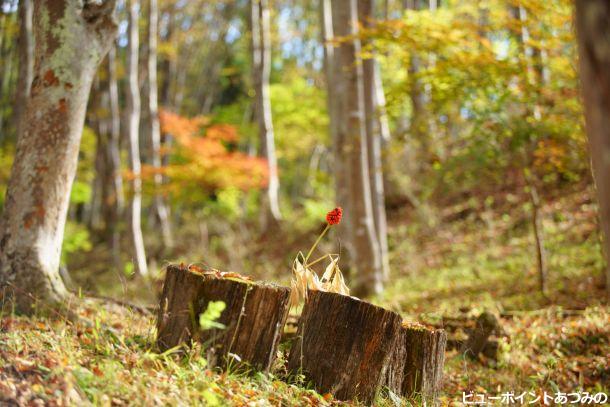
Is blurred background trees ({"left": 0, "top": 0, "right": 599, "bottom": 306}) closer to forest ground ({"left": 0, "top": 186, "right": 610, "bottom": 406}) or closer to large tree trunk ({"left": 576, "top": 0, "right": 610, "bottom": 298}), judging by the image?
forest ground ({"left": 0, "top": 186, "right": 610, "bottom": 406})

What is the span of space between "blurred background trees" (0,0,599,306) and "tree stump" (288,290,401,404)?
4.80ft

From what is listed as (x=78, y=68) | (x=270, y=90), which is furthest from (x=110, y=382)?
(x=270, y=90)

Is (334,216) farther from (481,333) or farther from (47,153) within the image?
(47,153)

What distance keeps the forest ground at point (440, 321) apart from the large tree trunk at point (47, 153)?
55cm

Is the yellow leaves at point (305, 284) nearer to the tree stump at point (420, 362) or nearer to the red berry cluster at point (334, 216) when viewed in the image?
the red berry cluster at point (334, 216)

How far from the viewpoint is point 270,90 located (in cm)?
2292

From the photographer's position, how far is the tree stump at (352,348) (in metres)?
3.84

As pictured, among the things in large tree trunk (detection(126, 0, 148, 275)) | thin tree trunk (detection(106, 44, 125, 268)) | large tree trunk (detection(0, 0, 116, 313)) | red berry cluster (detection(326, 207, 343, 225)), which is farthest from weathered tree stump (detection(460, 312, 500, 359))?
thin tree trunk (detection(106, 44, 125, 268))

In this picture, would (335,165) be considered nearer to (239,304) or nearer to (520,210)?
(520,210)

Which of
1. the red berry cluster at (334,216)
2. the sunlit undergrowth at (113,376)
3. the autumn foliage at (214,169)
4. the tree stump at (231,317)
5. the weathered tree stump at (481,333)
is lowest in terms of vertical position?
the weathered tree stump at (481,333)

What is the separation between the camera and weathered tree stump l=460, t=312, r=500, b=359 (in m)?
5.63

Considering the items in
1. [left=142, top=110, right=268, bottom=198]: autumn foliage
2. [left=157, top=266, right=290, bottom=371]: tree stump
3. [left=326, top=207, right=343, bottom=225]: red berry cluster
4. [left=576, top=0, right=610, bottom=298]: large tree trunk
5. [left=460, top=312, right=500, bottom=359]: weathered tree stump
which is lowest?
[left=460, top=312, right=500, bottom=359]: weathered tree stump

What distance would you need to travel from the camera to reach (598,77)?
1.77 m


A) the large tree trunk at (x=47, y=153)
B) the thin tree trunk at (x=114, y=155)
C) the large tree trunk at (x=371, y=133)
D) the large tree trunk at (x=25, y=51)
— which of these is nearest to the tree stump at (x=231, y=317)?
the large tree trunk at (x=47, y=153)
